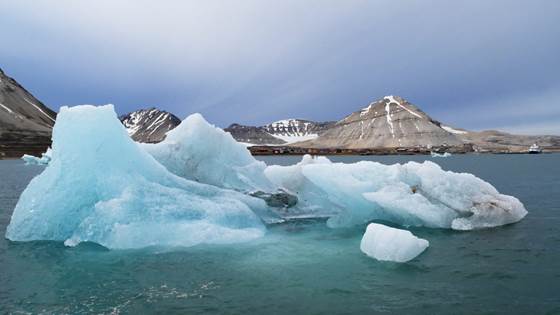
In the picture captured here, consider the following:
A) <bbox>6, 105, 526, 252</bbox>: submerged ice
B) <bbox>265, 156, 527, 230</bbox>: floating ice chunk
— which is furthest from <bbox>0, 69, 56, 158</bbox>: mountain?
<bbox>265, 156, 527, 230</bbox>: floating ice chunk

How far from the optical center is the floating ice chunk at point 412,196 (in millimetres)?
18469

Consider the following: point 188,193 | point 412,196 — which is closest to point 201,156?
point 188,193

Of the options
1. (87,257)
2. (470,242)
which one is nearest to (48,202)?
(87,257)

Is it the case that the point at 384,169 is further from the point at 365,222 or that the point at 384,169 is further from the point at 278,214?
the point at 278,214

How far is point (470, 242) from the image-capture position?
51.8 feet

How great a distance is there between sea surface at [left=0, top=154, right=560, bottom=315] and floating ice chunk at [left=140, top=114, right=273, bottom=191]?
209 inches

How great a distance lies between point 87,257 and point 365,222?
39.6 feet

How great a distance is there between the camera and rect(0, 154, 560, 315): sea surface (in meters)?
9.71

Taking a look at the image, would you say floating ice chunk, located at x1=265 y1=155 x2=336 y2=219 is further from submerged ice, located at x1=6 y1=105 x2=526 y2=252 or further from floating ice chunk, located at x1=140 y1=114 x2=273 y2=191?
floating ice chunk, located at x1=140 y1=114 x2=273 y2=191

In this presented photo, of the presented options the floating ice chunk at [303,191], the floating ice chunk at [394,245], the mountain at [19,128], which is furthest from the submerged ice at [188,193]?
the mountain at [19,128]

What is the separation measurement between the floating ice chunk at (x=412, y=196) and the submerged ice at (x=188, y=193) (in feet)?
0.15

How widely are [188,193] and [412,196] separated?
372 inches

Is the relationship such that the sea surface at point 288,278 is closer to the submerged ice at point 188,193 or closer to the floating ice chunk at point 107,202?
the floating ice chunk at point 107,202

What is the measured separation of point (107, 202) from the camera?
15891 millimetres
